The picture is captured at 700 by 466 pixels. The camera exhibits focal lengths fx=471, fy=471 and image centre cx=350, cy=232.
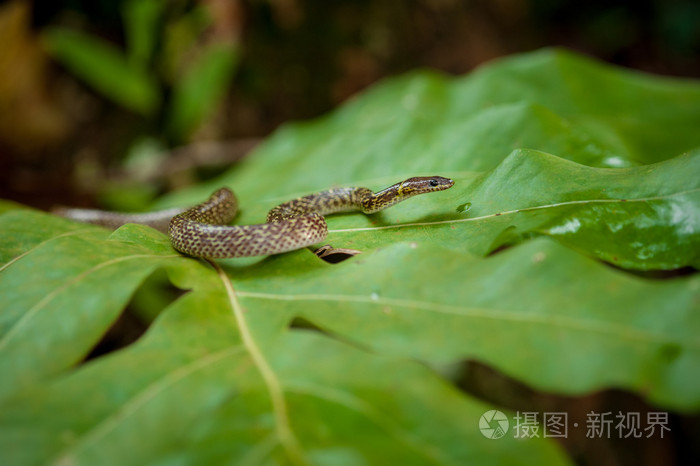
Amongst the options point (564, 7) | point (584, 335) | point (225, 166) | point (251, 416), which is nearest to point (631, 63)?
point (564, 7)

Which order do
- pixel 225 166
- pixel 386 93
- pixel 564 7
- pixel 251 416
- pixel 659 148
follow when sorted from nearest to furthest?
pixel 251 416
pixel 659 148
pixel 386 93
pixel 225 166
pixel 564 7

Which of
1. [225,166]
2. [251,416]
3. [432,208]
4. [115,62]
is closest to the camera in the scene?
[251,416]

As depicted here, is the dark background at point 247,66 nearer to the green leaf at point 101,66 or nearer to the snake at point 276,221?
the green leaf at point 101,66

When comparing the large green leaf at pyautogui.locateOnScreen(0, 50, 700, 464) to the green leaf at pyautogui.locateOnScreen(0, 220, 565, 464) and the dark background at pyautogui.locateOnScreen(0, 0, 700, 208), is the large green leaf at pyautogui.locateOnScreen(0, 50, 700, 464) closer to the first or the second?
the green leaf at pyautogui.locateOnScreen(0, 220, 565, 464)

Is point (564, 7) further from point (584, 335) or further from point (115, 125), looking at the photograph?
point (584, 335)

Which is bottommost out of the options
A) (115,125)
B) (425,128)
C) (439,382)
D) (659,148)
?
(439,382)

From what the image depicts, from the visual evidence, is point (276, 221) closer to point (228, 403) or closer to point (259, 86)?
point (228, 403)
